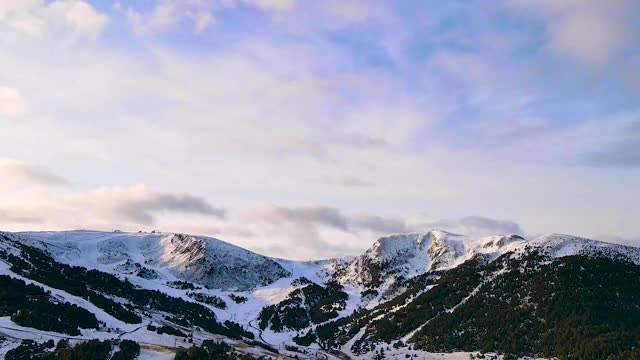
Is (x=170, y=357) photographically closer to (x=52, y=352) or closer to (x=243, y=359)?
(x=243, y=359)

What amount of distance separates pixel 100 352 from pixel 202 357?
31.9 meters

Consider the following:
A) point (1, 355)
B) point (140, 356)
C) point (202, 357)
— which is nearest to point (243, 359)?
point (202, 357)

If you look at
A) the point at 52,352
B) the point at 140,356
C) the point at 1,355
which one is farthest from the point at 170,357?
the point at 1,355

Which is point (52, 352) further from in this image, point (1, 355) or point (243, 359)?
point (243, 359)

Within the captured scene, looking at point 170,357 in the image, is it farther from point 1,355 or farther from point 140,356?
point 1,355

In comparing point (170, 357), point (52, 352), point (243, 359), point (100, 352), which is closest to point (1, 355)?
point (52, 352)

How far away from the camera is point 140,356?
197750mm

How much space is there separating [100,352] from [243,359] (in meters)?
45.1

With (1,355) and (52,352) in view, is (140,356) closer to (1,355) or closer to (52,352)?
(52,352)

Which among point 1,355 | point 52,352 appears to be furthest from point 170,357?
point 1,355

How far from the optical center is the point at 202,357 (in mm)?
198000

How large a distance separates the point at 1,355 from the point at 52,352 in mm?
14798

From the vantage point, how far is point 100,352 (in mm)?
189125

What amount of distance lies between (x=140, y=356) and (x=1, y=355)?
4227cm
